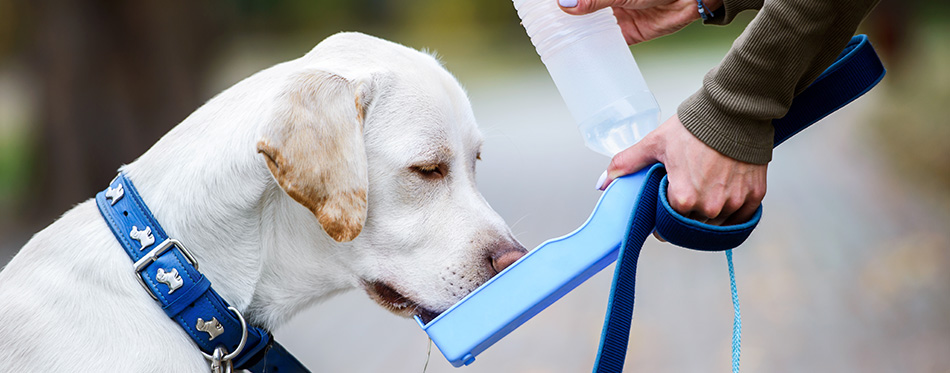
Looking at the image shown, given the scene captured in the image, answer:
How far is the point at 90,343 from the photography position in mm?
1030

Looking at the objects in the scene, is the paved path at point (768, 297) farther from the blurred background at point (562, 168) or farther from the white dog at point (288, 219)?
the white dog at point (288, 219)

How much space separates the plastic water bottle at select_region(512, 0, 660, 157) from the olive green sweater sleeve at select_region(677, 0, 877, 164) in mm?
306

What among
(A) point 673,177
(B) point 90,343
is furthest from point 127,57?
(A) point 673,177

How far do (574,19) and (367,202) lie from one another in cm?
54

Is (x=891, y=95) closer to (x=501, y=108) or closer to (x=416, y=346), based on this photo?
(x=501, y=108)

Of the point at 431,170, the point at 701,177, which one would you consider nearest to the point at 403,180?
the point at 431,170

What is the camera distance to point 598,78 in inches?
51.8

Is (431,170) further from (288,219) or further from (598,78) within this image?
(598,78)

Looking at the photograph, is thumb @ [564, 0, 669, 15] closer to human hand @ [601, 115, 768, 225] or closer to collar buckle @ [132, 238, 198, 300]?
human hand @ [601, 115, 768, 225]

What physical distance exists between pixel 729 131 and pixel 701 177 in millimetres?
76

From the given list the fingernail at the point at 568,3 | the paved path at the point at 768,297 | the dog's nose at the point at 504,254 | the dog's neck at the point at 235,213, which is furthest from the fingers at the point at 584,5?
the paved path at the point at 768,297

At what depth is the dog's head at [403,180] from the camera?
3.63ft

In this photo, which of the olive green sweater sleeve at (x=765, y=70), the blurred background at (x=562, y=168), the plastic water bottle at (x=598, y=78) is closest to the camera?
the olive green sweater sleeve at (x=765, y=70)

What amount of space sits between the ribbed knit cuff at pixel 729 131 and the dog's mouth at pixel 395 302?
1.80ft
